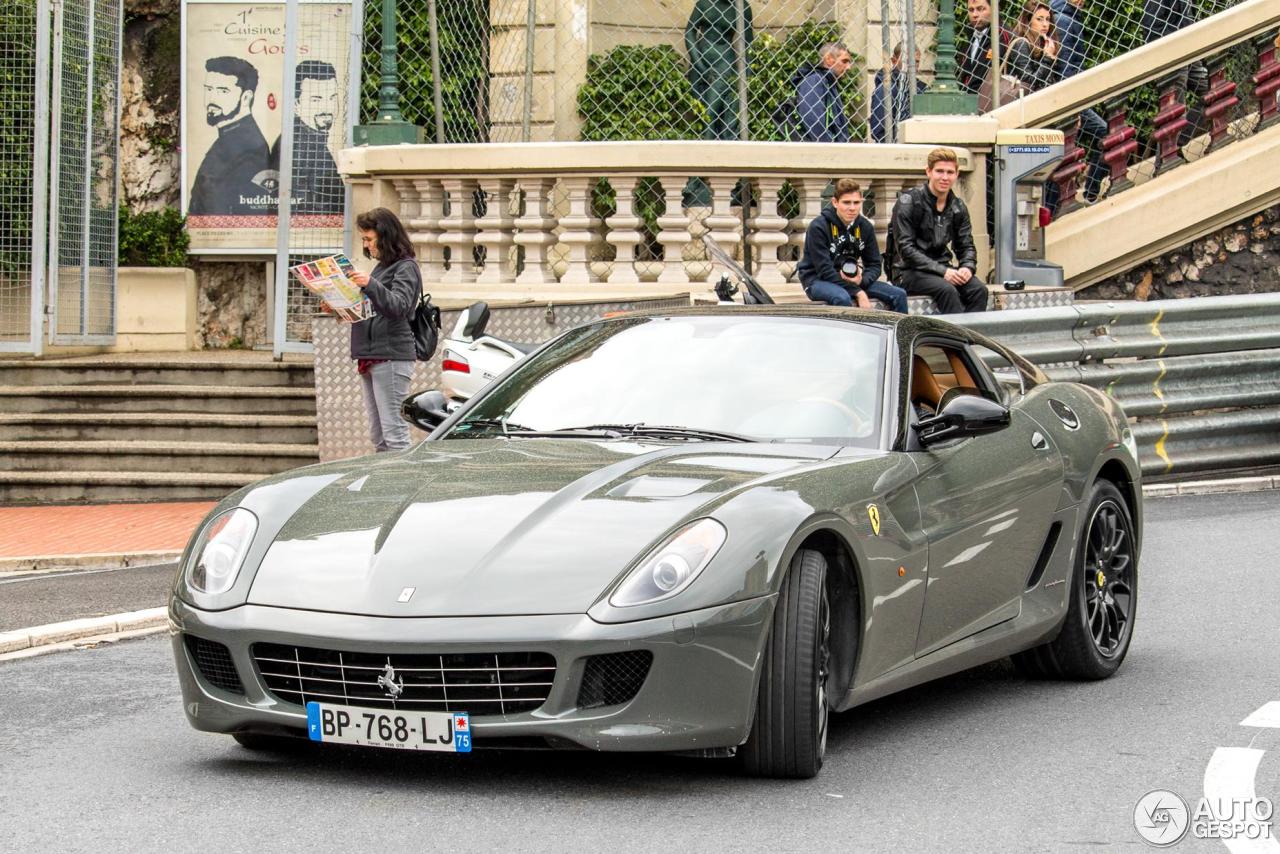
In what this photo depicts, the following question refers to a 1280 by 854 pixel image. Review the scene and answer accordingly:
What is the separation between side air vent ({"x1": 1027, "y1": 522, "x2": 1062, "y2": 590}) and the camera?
24.2ft

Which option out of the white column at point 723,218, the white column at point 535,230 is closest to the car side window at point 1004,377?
the white column at point 723,218

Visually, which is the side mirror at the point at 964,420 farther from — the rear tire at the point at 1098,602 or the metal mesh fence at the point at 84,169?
the metal mesh fence at the point at 84,169

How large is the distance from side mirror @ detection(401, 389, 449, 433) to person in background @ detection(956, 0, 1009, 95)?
11401 millimetres

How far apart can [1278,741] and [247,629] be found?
125 inches

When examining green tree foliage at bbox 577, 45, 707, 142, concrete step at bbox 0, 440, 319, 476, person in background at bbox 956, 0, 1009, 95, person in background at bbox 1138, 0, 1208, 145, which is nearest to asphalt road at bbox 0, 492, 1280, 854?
concrete step at bbox 0, 440, 319, 476

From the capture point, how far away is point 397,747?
18.5ft

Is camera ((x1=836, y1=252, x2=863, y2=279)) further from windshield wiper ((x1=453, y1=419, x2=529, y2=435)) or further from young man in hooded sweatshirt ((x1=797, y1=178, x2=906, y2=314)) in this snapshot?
windshield wiper ((x1=453, y1=419, x2=529, y2=435))

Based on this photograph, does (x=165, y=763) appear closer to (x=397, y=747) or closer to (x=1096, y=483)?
(x=397, y=747)

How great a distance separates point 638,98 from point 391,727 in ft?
38.5

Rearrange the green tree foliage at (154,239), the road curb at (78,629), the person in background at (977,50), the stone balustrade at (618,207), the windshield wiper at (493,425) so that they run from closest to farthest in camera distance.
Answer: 1. the windshield wiper at (493,425)
2. the road curb at (78,629)
3. the stone balustrade at (618,207)
4. the person in background at (977,50)
5. the green tree foliage at (154,239)

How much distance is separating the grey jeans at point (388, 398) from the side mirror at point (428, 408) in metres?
5.53

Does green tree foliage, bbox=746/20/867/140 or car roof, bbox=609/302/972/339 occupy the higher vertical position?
green tree foliage, bbox=746/20/867/140

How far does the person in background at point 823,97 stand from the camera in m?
15.9

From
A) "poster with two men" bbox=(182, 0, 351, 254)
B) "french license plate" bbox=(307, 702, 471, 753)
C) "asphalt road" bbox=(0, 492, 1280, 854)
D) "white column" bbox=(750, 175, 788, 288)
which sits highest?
"poster with two men" bbox=(182, 0, 351, 254)
